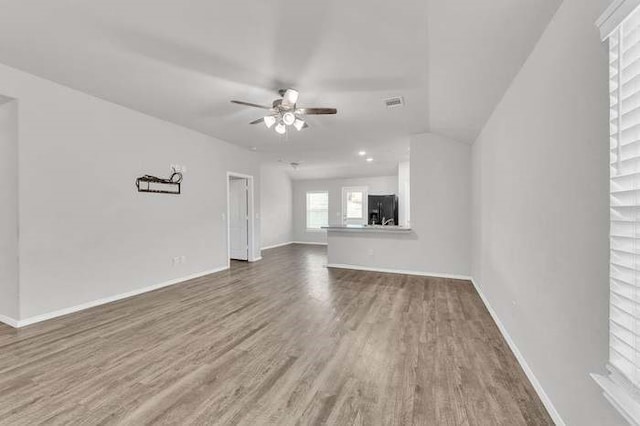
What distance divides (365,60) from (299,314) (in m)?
2.85

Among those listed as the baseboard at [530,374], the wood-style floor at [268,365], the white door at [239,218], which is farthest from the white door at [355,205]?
the baseboard at [530,374]

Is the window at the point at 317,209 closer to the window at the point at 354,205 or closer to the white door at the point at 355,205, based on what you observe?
the white door at the point at 355,205

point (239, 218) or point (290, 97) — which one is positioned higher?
point (290, 97)

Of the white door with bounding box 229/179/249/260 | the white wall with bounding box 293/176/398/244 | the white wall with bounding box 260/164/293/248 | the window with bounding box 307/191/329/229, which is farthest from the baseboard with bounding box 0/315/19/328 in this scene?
the window with bounding box 307/191/329/229

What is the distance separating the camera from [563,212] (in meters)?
1.58

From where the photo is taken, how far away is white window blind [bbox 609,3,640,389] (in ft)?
3.31

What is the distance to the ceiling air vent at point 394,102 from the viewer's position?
11.8 feet

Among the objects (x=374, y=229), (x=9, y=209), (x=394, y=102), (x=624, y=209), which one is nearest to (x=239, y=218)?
(x=374, y=229)

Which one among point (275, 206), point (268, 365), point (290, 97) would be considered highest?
point (290, 97)

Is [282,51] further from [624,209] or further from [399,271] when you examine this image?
[399,271]

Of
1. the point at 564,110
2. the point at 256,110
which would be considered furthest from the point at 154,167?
the point at 564,110

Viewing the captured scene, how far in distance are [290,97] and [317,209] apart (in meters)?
7.46

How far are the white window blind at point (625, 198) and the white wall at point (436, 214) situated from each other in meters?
4.13

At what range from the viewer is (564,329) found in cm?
156
